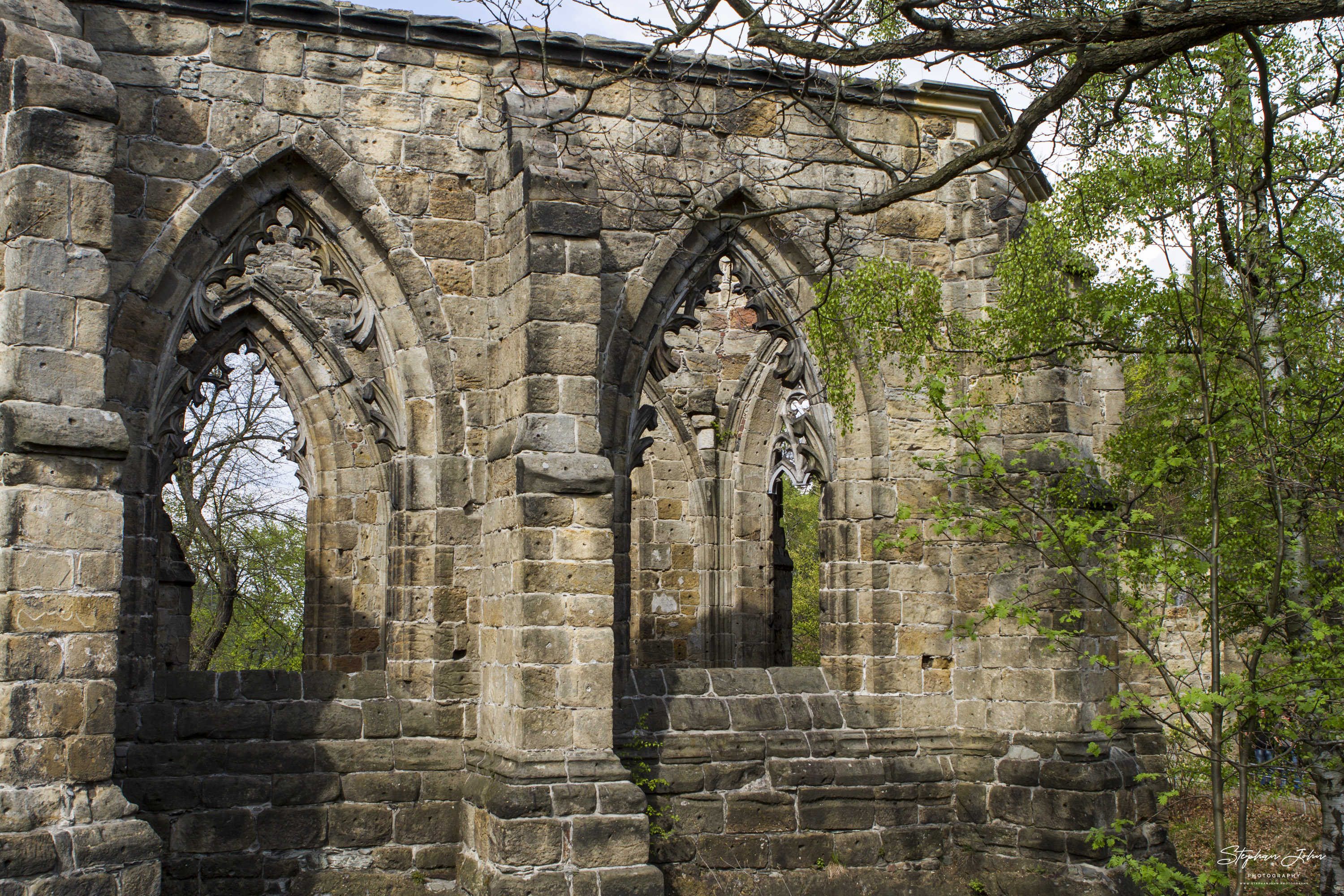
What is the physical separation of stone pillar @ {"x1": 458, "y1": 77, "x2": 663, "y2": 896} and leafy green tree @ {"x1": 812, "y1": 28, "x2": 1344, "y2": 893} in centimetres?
179

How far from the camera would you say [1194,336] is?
25.1ft

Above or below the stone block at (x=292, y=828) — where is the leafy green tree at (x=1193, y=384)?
above

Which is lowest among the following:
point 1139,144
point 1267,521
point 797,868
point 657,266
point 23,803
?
point 797,868

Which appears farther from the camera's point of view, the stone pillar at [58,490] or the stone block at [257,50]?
the stone block at [257,50]

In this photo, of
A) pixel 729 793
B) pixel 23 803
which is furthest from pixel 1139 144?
pixel 23 803

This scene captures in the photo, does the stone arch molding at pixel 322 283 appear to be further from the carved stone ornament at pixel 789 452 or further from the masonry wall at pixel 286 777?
the carved stone ornament at pixel 789 452

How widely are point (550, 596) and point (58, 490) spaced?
2.56m

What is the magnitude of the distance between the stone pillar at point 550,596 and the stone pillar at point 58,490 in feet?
6.23

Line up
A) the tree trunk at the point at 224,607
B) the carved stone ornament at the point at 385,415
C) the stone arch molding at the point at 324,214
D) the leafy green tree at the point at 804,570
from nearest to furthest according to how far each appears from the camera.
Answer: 1. the stone arch molding at the point at 324,214
2. the carved stone ornament at the point at 385,415
3. the tree trunk at the point at 224,607
4. the leafy green tree at the point at 804,570

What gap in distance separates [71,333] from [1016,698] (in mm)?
6031

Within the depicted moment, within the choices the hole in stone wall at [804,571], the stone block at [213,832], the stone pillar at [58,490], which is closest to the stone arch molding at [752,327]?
the stone block at [213,832]

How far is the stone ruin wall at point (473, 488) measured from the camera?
20.6 ft

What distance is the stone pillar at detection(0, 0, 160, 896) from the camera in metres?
5.87

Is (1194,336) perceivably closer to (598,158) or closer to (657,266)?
(657,266)
